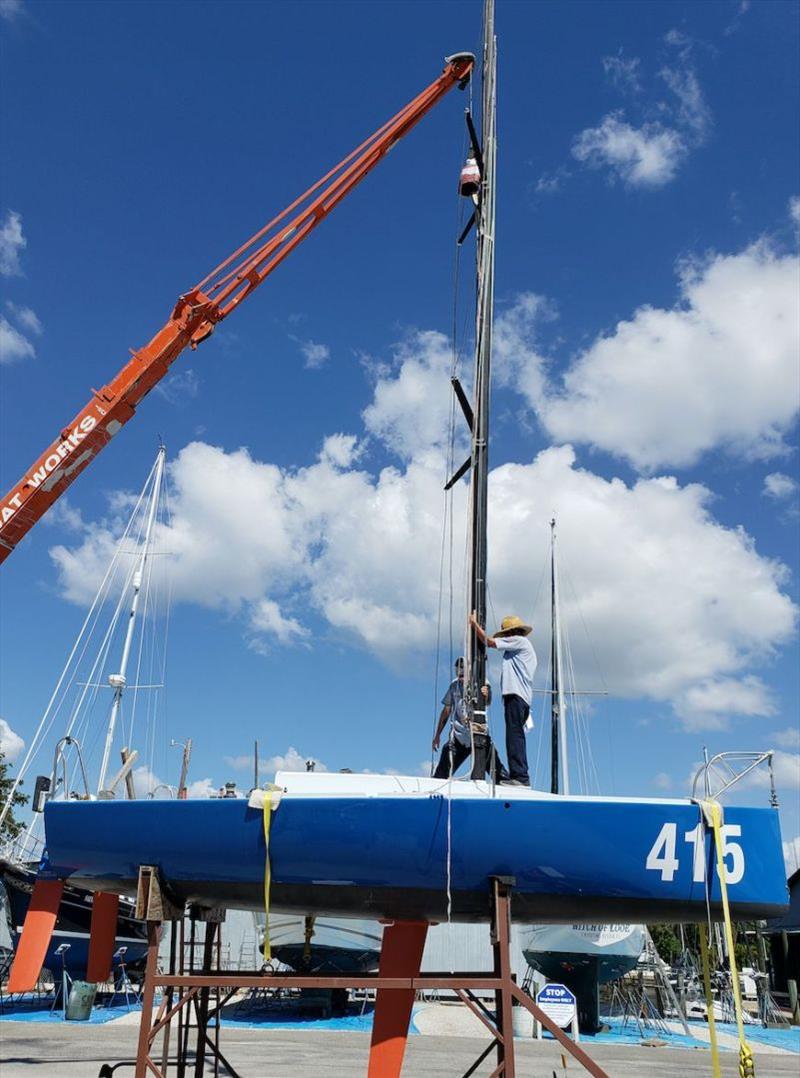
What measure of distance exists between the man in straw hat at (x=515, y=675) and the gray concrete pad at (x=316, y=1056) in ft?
18.5

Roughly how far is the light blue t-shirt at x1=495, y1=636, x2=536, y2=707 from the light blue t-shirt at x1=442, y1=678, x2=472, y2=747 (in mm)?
330

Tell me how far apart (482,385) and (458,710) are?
2.72 metres

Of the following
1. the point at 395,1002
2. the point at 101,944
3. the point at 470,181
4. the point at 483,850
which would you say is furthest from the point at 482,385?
the point at 101,944

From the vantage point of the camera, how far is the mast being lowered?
6023mm

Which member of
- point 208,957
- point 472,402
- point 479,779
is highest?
point 472,402

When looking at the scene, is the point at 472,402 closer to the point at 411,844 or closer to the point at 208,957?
the point at 411,844

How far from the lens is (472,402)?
705 centimetres

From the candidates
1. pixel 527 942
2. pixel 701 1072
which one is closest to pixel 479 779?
pixel 701 1072

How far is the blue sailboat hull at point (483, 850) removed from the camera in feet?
15.3

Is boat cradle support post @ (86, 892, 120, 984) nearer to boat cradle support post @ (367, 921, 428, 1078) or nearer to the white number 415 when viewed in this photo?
boat cradle support post @ (367, 921, 428, 1078)

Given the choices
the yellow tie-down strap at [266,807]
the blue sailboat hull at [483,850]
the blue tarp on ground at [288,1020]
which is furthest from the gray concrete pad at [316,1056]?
the yellow tie-down strap at [266,807]

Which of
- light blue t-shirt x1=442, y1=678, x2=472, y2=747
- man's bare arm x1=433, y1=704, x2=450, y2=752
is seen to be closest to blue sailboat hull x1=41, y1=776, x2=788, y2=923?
light blue t-shirt x1=442, y1=678, x2=472, y2=747

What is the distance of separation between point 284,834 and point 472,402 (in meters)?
3.82

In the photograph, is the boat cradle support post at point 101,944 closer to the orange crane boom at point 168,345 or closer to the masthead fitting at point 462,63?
the orange crane boom at point 168,345
